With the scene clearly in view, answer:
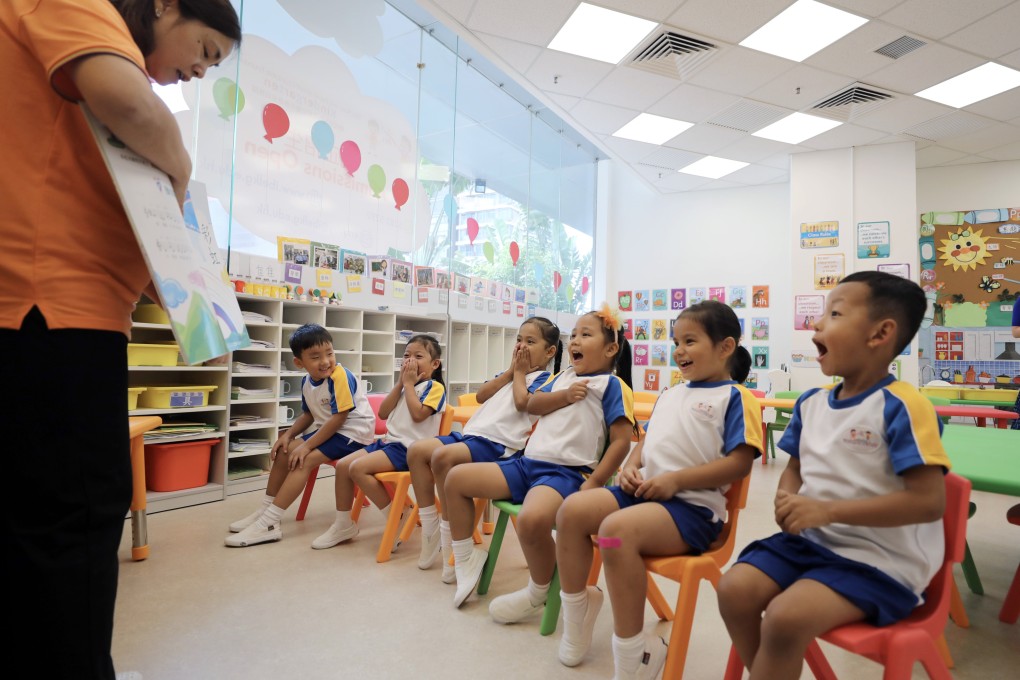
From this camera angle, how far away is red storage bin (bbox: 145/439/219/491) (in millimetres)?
2963

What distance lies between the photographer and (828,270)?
19.3 feet

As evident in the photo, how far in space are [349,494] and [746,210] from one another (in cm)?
651

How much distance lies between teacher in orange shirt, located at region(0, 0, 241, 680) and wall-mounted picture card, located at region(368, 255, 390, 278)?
3717 mm

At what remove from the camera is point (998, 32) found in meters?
3.86

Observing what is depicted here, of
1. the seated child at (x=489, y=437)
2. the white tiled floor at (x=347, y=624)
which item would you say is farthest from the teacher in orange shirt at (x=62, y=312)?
the seated child at (x=489, y=437)

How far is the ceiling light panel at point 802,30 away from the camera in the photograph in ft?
12.2

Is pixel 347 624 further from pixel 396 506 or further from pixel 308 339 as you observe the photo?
pixel 308 339

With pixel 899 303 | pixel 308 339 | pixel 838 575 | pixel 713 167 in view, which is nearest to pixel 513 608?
pixel 838 575

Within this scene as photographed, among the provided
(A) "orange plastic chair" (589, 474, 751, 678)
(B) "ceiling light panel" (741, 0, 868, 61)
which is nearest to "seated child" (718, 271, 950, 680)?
(A) "orange plastic chair" (589, 474, 751, 678)

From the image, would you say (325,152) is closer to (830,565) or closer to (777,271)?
(830,565)

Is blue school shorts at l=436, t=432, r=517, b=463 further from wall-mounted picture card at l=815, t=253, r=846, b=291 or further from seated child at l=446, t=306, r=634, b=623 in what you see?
wall-mounted picture card at l=815, t=253, r=846, b=291

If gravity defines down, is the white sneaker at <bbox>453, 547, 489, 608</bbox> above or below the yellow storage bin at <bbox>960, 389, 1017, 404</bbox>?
below

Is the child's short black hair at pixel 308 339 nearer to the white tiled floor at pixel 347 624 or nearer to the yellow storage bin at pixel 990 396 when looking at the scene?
the white tiled floor at pixel 347 624

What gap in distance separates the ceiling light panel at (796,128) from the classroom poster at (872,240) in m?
1.07
